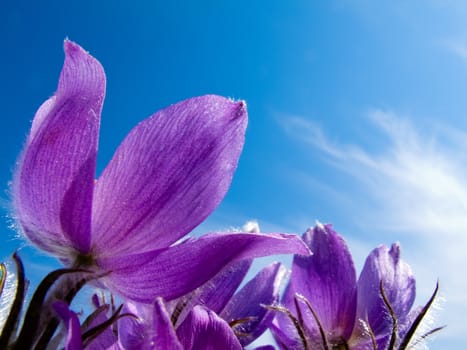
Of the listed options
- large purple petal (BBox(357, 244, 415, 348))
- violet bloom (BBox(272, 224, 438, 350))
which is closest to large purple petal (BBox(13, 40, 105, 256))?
violet bloom (BBox(272, 224, 438, 350))

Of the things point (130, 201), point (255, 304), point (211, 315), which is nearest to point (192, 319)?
point (211, 315)

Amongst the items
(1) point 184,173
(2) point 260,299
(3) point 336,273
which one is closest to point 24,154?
(1) point 184,173

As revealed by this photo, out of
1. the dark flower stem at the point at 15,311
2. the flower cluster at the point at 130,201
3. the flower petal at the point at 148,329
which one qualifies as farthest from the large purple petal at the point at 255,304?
the dark flower stem at the point at 15,311

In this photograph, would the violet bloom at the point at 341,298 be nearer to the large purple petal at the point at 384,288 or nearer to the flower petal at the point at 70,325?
the large purple petal at the point at 384,288

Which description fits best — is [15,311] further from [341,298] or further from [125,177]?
[341,298]

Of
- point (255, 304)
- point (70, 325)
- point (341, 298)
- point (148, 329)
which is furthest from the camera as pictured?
point (341, 298)

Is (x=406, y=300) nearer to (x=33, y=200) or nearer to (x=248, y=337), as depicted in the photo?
(x=248, y=337)

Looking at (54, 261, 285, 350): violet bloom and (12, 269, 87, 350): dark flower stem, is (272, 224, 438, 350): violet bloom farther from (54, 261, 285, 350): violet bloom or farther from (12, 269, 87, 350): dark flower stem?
(12, 269, 87, 350): dark flower stem
